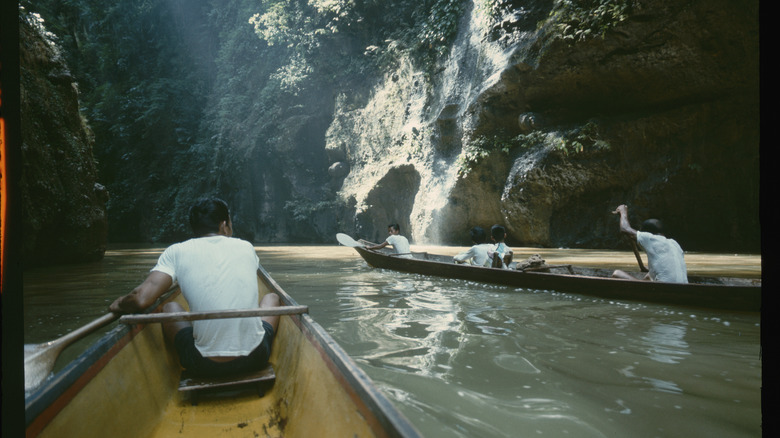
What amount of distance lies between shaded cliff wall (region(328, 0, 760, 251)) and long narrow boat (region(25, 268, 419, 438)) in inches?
486

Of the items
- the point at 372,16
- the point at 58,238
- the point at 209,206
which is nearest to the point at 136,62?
the point at 372,16

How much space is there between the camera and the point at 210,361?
8.07ft

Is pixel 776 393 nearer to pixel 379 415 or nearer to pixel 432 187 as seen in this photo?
pixel 379 415

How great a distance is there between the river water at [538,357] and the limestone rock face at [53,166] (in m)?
3.01

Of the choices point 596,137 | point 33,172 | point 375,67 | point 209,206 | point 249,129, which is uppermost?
point 375,67

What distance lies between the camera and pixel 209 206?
2797 millimetres

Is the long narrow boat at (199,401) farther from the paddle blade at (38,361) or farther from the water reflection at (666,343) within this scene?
the water reflection at (666,343)

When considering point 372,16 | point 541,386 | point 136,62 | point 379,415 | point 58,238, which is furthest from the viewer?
point 136,62

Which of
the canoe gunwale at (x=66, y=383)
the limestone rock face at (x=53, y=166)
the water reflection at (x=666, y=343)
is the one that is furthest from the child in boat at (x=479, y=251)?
the limestone rock face at (x=53, y=166)

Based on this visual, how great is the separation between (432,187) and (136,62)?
22315mm

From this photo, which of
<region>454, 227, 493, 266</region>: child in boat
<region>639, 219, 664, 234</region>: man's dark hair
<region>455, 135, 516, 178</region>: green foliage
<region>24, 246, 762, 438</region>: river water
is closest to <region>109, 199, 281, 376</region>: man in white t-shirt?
<region>24, 246, 762, 438</region>: river water

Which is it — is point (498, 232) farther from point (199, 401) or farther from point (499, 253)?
point (199, 401)

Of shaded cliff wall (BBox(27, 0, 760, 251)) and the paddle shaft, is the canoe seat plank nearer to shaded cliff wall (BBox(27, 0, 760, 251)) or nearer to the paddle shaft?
the paddle shaft

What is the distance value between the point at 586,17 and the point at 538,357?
1163 cm
